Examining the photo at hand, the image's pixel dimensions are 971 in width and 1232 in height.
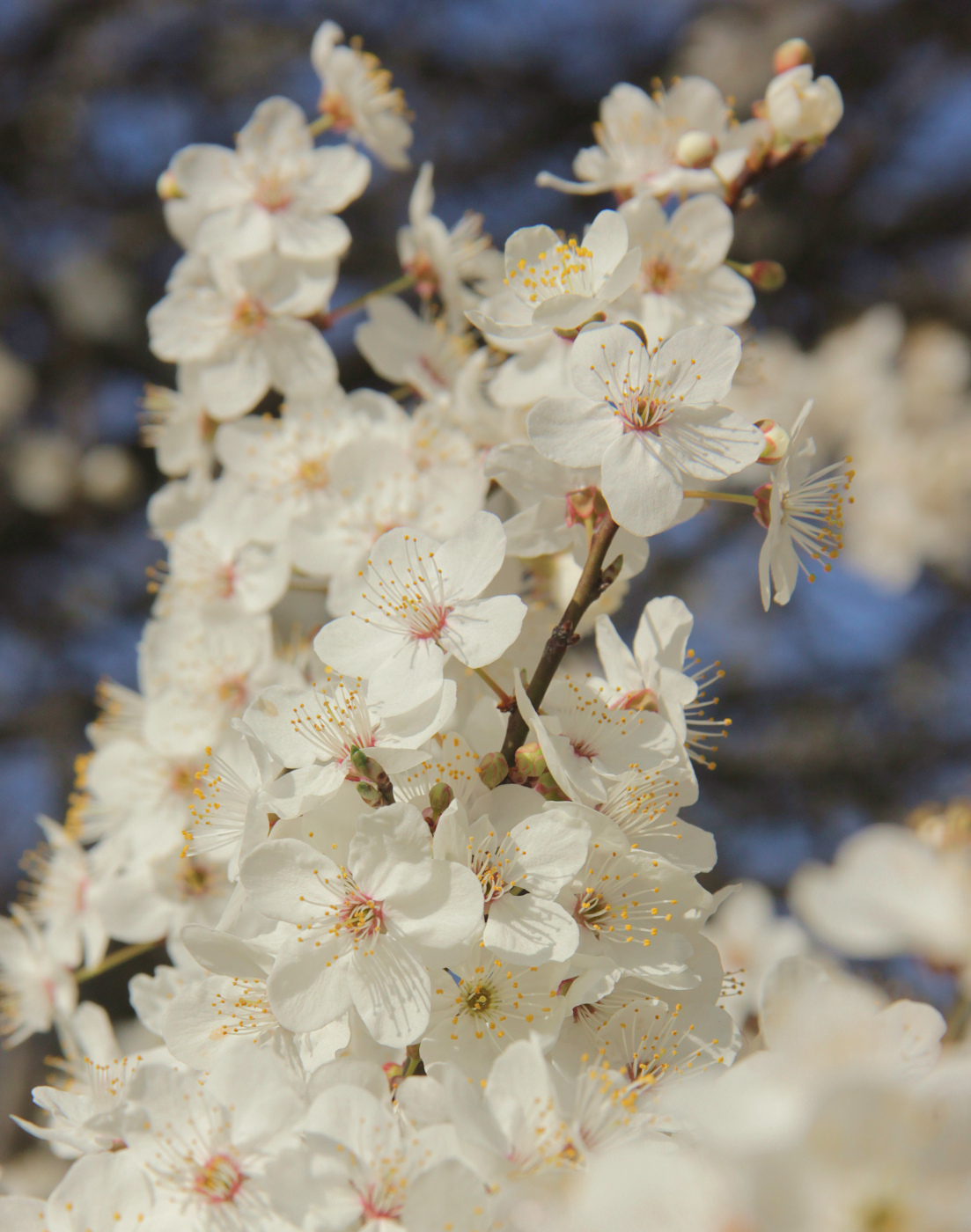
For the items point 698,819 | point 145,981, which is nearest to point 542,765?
point 145,981

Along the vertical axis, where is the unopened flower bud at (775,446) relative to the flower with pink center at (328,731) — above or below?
above

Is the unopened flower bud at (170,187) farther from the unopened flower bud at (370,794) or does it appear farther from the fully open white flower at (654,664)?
the unopened flower bud at (370,794)

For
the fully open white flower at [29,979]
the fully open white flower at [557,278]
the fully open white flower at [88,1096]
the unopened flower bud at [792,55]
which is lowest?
the fully open white flower at [29,979]

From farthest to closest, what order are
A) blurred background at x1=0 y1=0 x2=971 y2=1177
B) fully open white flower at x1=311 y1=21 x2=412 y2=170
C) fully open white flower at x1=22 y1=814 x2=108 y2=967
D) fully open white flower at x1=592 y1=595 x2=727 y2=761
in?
blurred background at x1=0 y1=0 x2=971 y2=1177, fully open white flower at x1=311 y1=21 x2=412 y2=170, fully open white flower at x1=22 y1=814 x2=108 y2=967, fully open white flower at x1=592 y1=595 x2=727 y2=761

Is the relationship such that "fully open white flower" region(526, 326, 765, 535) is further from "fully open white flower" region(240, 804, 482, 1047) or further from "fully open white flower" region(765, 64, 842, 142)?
"fully open white flower" region(765, 64, 842, 142)

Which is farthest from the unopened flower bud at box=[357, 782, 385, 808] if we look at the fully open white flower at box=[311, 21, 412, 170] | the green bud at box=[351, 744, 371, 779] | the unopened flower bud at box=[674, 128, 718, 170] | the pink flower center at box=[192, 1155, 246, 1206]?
→ the fully open white flower at box=[311, 21, 412, 170]

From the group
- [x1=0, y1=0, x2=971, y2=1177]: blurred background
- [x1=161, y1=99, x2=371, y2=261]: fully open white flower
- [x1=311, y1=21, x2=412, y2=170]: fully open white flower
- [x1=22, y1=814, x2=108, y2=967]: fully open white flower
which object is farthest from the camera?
[x1=0, y1=0, x2=971, y2=1177]: blurred background

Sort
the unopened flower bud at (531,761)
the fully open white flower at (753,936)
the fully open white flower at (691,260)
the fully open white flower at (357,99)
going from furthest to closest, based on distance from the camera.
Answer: the fully open white flower at (753,936) < the fully open white flower at (357,99) < the fully open white flower at (691,260) < the unopened flower bud at (531,761)

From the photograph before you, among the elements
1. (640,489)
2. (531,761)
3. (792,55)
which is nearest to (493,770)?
(531,761)

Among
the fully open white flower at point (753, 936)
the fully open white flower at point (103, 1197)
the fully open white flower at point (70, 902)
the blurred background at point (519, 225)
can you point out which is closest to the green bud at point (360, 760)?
the fully open white flower at point (103, 1197)
